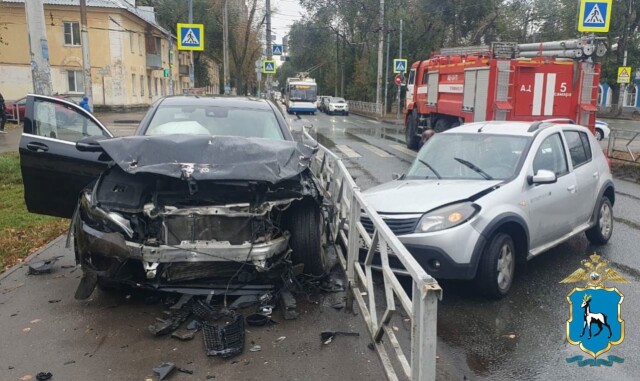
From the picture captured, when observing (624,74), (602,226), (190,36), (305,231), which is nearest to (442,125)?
(190,36)

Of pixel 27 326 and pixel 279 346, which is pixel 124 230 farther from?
pixel 279 346

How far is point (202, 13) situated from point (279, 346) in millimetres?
54319

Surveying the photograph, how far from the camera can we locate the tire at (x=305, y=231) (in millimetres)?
5020

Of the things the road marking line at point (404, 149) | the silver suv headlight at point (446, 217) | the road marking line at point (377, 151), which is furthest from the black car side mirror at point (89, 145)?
the road marking line at point (404, 149)

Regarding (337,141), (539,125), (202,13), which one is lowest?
→ (337,141)

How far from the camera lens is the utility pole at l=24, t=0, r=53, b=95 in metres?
10.3

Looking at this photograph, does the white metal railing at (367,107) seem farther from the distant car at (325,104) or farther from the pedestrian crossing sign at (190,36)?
the pedestrian crossing sign at (190,36)

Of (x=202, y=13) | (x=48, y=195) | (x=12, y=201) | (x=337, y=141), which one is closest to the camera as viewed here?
(x=48, y=195)

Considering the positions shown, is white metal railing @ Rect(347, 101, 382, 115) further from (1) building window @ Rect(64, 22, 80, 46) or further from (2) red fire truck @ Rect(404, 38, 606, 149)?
(2) red fire truck @ Rect(404, 38, 606, 149)

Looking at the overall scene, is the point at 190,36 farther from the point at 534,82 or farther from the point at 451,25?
the point at 451,25

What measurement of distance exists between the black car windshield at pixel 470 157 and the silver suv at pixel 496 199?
0.04 feet

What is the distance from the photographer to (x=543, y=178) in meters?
5.43

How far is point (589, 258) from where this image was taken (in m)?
6.44

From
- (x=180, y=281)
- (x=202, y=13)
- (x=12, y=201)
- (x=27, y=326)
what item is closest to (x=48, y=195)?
(x=27, y=326)
